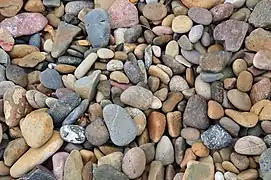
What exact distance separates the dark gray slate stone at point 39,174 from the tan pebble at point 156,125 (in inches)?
9.0

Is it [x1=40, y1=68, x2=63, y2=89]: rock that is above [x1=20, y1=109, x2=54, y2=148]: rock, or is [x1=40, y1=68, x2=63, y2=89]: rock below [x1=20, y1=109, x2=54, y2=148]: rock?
above

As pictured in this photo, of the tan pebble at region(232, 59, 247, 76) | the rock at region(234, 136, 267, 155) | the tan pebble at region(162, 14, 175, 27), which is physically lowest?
the rock at region(234, 136, 267, 155)

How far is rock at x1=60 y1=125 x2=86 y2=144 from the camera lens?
3.15 ft

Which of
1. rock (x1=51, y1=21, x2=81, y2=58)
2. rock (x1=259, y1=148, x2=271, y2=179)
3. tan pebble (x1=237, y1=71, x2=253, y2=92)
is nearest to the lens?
rock (x1=259, y1=148, x2=271, y2=179)

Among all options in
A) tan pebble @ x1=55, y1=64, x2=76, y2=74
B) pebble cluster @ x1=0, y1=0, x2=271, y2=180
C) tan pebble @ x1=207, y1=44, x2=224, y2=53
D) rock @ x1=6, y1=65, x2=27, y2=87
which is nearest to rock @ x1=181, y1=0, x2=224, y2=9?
pebble cluster @ x1=0, y1=0, x2=271, y2=180

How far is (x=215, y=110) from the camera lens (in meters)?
0.97

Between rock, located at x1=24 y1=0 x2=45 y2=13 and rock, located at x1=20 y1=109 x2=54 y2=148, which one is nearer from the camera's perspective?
rock, located at x1=20 y1=109 x2=54 y2=148

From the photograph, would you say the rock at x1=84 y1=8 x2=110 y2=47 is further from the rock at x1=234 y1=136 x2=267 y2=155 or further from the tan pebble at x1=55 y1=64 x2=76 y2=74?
the rock at x1=234 y1=136 x2=267 y2=155

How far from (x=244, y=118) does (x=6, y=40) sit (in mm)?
605

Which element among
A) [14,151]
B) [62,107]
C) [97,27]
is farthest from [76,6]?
[14,151]

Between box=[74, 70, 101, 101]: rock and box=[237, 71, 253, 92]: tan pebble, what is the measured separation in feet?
1.03

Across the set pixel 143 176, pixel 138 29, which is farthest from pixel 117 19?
pixel 143 176

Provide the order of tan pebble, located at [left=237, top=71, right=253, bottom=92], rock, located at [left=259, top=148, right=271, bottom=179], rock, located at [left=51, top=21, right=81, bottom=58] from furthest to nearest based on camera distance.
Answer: rock, located at [left=51, top=21, right=81, bottom=58] < tan pebble, located at [left=237, top=71, right=253, bottom=92] < rock, located at [left=259, top=148, right=271, bottom=179]

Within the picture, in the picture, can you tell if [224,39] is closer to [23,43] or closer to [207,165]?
[207,165]
